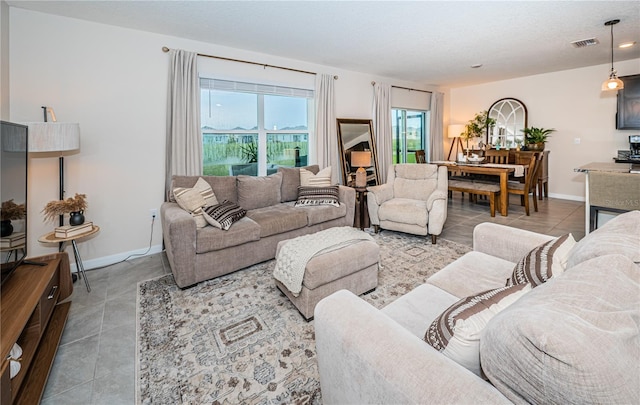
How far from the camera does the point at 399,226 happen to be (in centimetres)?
400

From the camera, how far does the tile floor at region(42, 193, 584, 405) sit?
5.28 ft

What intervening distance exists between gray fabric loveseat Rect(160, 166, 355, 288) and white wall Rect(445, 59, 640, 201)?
506cm

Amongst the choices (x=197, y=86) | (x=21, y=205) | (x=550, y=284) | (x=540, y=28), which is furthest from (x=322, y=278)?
(x=540, y=28)

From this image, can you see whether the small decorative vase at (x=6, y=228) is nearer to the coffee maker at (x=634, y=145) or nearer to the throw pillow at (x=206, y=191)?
the throw pillow at (x=206, y=191)

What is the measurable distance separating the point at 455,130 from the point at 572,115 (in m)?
2.10

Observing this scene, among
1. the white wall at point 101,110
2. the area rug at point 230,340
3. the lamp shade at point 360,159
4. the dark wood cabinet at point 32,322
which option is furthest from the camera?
the lamp shade at point 360,159

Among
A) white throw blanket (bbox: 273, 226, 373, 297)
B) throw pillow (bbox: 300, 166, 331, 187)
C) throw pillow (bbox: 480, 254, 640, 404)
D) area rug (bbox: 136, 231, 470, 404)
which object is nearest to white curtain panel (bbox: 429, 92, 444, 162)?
throw pillow (bbox: 300, 166, 331, 187)

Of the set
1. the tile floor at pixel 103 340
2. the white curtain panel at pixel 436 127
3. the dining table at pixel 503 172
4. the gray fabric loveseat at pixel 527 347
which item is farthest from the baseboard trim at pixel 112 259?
the white curtain panel at pixel 436 127

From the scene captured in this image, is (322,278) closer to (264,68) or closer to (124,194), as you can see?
(124,194)

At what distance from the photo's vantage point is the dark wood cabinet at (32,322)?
50.4 inches

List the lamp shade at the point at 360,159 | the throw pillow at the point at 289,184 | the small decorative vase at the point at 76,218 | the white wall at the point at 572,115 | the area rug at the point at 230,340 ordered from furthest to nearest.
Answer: the white wall at the point at 572,115 < the lamp shade at the point at 360,159 < the throw pillow at the point at 289,184 < the small decorative vase at the point at 76,218 < the area rug at the point at 230,340

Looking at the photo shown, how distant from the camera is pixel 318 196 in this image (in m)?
3.84

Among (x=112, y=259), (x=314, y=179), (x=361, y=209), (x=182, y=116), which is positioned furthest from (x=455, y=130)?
(x=112, y=259)

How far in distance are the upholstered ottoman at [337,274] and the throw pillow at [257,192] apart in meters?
1.29
